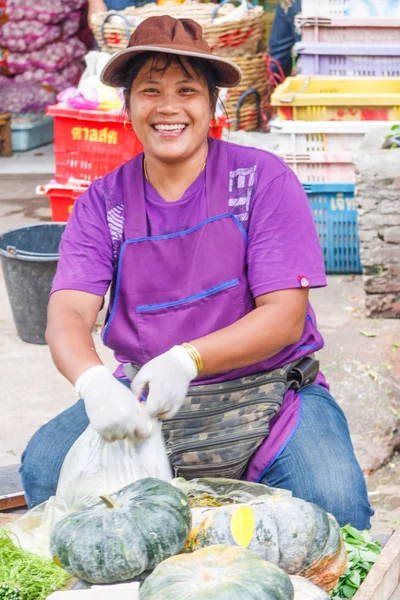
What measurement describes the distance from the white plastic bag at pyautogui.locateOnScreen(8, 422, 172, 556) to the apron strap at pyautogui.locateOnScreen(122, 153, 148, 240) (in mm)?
552

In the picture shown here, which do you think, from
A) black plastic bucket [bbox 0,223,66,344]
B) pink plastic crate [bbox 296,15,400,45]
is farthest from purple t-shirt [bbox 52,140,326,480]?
pink plastic crate [bbox 296,15,400,45]

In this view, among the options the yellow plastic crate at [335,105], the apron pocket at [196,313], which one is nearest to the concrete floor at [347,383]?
the yellow plastic crate at [335,105]

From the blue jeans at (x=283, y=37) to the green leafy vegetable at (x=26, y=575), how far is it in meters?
6.17

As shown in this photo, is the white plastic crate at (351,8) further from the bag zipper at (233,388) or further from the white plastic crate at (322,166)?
the bag zipper at (233,388)

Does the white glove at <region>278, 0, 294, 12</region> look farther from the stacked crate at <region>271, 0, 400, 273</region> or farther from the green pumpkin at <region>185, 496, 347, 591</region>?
the green pumpkin at <region>185, 496, 347, 591</region>

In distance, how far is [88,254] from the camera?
248cm

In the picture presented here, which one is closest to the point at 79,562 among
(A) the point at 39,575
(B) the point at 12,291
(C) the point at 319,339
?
(A) the point at 39,575

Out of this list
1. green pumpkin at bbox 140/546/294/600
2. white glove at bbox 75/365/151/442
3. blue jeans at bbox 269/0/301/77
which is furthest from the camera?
blue jeans at bbox 269/0/301/77

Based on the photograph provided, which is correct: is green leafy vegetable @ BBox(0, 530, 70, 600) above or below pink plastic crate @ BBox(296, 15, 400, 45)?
below

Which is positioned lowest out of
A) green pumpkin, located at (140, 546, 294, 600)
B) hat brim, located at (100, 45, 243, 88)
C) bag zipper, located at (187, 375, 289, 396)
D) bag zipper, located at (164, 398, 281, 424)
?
bag zipper, located at (164, 398, 281, 424)

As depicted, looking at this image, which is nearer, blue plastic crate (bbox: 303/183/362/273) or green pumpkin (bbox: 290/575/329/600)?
green pumpkin (bbox: 290/575/329/600)

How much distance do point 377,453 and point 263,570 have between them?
7.84ft

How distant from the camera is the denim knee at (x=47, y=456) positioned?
249cm

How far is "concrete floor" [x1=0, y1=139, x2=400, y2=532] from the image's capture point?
395 centimetres
